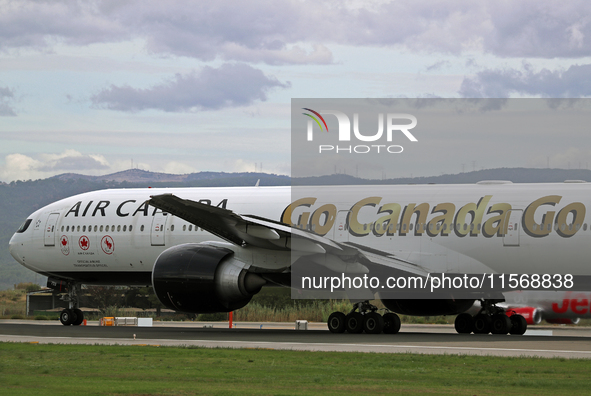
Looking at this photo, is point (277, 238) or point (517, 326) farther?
point (517, 326)

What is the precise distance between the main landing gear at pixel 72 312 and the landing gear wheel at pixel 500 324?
13.7 m

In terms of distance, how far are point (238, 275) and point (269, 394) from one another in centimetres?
1093

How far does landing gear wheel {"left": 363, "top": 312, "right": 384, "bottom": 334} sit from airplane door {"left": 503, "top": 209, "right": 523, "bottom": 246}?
4.04 meters

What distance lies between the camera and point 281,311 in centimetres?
4075

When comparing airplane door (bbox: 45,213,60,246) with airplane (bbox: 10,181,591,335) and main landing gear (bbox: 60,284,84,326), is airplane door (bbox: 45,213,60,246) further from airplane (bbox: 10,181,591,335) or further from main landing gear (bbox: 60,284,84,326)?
airplane (bbox: 10,181,591,335)

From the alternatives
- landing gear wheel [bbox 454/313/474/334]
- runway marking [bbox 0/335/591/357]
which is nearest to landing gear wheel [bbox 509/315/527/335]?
landing gear wheel [bbox 454/313/474/334]

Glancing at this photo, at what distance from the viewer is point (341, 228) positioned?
23625 mm

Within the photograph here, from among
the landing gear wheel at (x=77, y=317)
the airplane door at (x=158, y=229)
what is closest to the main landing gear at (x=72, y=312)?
the landing gear wheel at (x=77, y=317)

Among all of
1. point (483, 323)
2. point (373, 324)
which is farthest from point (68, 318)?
point (483, 323)

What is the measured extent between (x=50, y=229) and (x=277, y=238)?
10.2m

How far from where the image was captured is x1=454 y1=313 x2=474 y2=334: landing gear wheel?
24672mm

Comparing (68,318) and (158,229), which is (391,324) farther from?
(68,318)

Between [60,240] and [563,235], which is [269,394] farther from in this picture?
[60,240]

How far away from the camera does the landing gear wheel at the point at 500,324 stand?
23.8 metres
